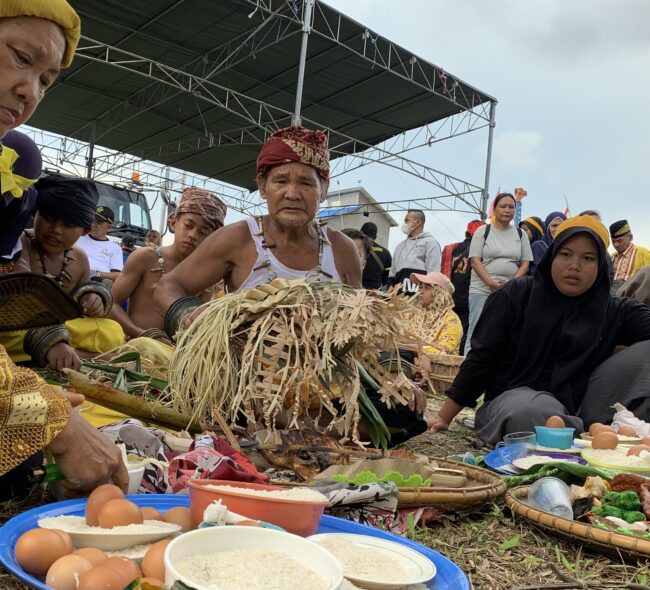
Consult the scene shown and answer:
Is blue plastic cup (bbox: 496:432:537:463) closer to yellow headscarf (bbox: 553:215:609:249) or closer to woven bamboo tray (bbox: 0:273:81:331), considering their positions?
yellow headscarf (bbox: 553:215:609:249)

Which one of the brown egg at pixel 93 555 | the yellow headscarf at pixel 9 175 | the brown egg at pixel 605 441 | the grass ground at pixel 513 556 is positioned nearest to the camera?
the brown egg at pixel 93 555

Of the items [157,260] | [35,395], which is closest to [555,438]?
[35,395]

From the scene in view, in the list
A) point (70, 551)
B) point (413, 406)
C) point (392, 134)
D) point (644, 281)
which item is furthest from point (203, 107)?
point (70, 551)

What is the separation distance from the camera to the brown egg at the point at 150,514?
1.26 metres

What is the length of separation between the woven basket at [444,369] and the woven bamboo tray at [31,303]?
3299 mm

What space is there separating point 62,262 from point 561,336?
8.90 feet

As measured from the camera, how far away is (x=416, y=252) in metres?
7.70

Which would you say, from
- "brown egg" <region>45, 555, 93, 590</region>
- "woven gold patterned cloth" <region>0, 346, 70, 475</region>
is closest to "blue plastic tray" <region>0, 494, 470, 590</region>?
"brown egg" <region>45, 555, 93, 590</region>

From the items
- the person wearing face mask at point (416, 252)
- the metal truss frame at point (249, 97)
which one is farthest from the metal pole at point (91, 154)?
the person wearing face mask at point (416, 252)

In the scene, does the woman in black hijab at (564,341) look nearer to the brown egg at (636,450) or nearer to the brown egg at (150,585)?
the brown egg at (636,450)

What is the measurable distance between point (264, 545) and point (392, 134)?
16239mm

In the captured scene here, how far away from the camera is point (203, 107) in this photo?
15.7 m

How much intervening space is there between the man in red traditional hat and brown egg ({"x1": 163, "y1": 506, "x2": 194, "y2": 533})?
148cm

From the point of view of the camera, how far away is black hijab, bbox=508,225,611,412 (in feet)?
11.4
